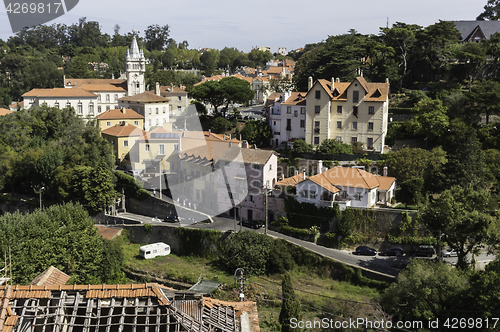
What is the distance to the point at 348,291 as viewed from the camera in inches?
1089

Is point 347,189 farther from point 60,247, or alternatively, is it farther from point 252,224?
point 60,247

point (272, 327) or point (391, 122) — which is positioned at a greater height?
point (391, 122)

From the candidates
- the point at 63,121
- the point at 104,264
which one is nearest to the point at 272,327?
the point at 104,264

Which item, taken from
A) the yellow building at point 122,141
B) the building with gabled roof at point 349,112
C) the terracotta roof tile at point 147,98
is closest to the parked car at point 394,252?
the building with gabled roof at point 349,112

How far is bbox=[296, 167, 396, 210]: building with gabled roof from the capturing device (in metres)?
32.4

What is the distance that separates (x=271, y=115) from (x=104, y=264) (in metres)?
21.5

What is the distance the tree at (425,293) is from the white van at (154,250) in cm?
1599

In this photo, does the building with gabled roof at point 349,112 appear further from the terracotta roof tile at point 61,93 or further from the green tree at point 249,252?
the terracotta roof tile at point 61,93

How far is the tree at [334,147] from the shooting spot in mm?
38938

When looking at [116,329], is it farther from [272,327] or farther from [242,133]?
[242,133]

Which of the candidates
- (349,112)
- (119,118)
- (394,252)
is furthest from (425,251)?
(119,118)

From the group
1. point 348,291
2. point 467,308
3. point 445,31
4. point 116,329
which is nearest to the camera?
point 116,329

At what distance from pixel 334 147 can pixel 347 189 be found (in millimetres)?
6861

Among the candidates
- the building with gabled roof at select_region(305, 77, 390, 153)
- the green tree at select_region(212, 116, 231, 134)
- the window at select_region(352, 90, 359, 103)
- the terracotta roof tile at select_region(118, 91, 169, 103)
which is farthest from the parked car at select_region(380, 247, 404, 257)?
the terracotta roof tile at select_region(118, 91, 169, 103)
